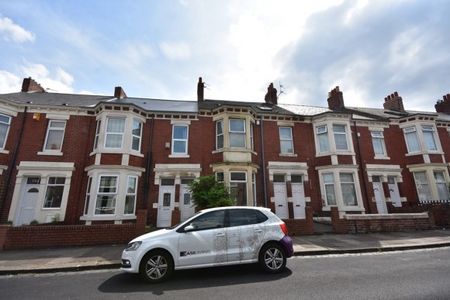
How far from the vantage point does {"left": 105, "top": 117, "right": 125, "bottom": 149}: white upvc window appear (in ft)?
43.3

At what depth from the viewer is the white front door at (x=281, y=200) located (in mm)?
14367

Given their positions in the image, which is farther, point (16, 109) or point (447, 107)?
point (447, 107)

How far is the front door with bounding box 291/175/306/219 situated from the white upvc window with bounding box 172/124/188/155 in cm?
750

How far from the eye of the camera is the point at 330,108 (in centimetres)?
1988

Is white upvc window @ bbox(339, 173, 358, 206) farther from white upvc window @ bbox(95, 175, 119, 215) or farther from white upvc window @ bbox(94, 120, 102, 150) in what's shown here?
white upvc window @ bbox(94, 120, 102, 150)

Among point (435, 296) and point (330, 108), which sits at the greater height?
point (330, 108)

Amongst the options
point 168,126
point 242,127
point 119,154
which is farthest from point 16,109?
point 242,127

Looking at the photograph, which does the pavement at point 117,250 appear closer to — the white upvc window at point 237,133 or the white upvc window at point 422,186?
the white upvc window at point 422,186

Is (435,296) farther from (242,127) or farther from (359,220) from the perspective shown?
(242,127)

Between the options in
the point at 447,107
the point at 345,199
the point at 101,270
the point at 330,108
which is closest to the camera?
the point at 101,270

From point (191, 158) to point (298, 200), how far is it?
7518mm

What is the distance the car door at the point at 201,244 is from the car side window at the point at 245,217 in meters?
0.35

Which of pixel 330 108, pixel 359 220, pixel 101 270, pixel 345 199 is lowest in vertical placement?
pixel 101 270

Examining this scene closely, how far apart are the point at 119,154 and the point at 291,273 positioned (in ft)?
36.0
